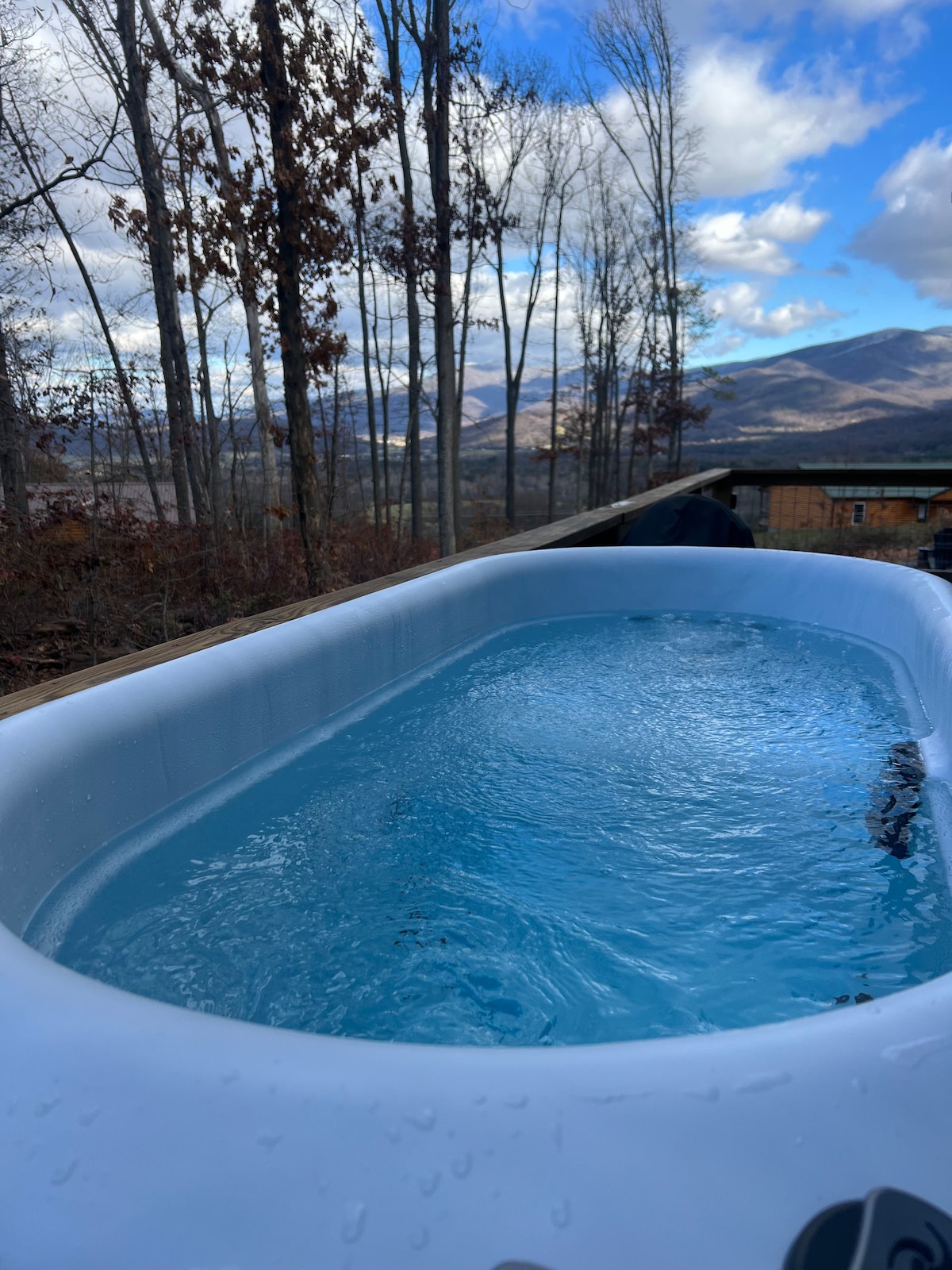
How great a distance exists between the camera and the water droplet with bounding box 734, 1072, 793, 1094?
1.62ft

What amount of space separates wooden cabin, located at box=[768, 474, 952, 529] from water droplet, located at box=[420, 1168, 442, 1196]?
527 cm

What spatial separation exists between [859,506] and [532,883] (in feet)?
15.8

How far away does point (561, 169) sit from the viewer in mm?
11086

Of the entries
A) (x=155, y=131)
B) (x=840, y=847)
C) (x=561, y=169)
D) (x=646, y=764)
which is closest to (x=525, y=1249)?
(x=840, y=847)

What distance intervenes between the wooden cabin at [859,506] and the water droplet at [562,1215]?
A: 525 centimetres

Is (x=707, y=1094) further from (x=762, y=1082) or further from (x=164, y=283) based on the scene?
(x=164, y=283)

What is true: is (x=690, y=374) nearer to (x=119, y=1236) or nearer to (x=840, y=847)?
(x=840, y=847)

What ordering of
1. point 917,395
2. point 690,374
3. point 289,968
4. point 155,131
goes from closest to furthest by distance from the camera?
point 289,968
point 155,131
point 690,374
point 917,395

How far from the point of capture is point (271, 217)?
332 cm

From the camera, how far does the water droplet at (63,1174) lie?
18.6 inches

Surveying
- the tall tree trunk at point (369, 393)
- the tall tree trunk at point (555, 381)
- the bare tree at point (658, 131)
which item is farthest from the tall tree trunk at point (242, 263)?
the tall tree trunk at point (555, 381)

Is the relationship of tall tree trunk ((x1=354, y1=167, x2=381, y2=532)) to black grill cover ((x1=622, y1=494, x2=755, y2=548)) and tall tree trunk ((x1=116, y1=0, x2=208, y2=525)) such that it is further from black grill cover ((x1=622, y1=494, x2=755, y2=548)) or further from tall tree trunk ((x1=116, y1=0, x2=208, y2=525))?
black grill cover ((x1=622, y1=494, x2=755, y2=548))

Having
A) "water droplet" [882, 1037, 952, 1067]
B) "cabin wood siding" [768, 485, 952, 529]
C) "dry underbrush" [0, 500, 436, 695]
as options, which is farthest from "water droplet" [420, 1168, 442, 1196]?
"cabin wood siding" [768, 485, 952, 529]

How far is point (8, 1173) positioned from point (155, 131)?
5193mm
